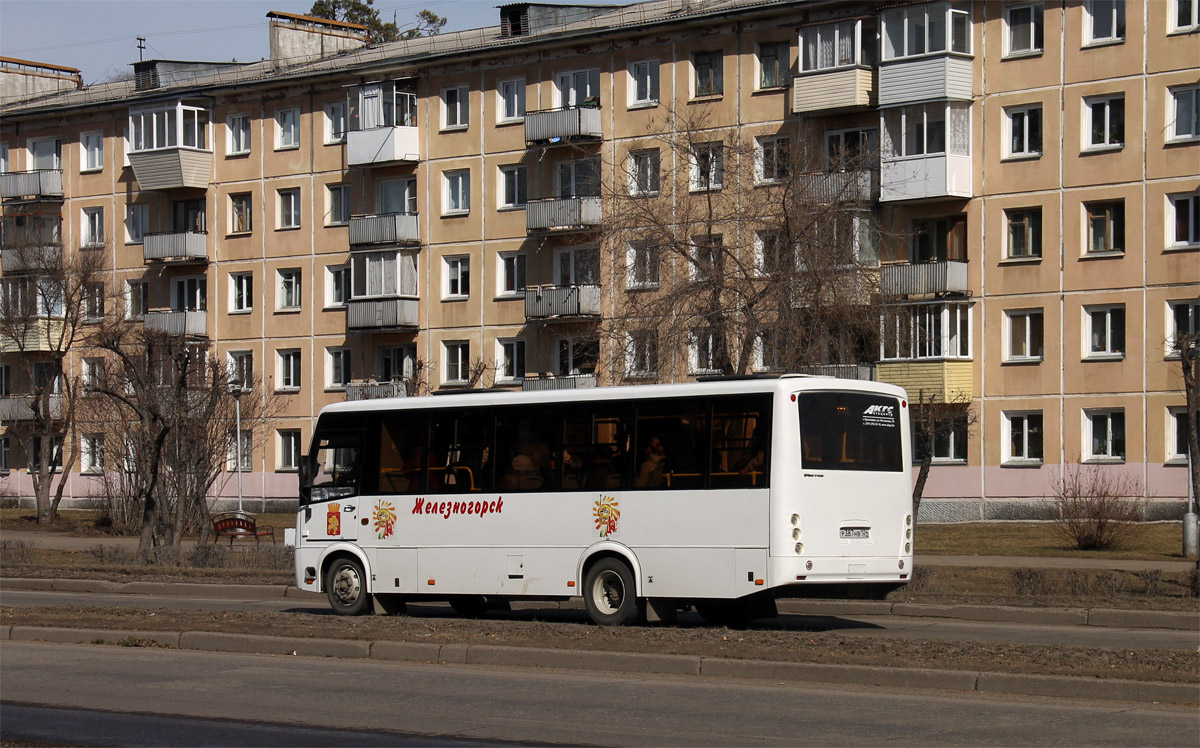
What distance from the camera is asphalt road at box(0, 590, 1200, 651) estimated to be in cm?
1659

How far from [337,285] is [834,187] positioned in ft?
94.2

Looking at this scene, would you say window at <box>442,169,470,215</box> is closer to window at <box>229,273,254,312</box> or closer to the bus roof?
window at <box>229,273,254,312</box>

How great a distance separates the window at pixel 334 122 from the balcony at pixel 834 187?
28.4 m

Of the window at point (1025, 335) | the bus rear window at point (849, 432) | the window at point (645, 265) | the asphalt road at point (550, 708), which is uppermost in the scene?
the window at point (645, 265)

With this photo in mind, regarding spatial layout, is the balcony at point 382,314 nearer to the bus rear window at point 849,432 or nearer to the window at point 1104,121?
the window at point 1104,121

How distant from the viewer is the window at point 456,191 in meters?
57.4

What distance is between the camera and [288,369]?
6156cm

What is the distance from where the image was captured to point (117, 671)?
14125mm

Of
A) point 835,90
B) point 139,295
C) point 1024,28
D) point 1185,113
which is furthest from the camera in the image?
point 139,295

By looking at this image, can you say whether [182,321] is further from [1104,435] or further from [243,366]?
[1104,435]

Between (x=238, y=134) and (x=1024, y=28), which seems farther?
(x=238, y=134)

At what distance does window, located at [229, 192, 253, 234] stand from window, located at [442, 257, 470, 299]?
9950 millimetres

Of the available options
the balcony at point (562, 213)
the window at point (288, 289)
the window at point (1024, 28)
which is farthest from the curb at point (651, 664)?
the window at point (288, 289)

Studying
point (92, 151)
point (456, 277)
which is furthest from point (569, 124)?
Result: point (92, 151)
